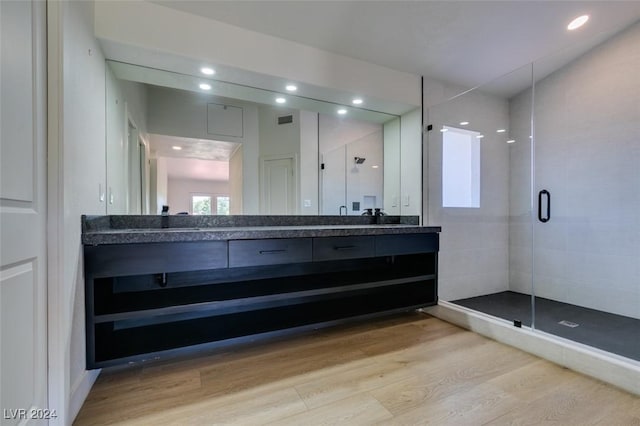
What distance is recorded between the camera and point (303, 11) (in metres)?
1.83

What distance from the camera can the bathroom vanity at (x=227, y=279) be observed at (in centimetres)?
139

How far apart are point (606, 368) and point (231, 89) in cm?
295

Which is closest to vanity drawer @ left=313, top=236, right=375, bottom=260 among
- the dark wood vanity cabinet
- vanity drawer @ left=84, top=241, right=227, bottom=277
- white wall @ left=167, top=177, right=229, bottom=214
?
the dark wood vanity cabinet

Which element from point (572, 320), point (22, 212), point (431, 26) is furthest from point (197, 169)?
point (572, 320)

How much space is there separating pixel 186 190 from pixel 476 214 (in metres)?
2.89

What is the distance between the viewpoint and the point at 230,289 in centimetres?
182

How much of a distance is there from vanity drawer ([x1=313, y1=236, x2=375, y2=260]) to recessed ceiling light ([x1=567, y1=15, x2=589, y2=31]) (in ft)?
7.54

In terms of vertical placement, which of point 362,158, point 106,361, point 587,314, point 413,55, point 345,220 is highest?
point 413,55

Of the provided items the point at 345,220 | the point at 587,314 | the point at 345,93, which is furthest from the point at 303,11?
the point at 587,314

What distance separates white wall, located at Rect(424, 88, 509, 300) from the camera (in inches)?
109

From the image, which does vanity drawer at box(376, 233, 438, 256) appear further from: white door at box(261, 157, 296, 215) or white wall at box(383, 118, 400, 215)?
white door at box(261, 157, 296, 215)

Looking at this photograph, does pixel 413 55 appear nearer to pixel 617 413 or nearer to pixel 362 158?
pixel 362 158

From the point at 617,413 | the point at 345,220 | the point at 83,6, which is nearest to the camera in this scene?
the point at 617,413

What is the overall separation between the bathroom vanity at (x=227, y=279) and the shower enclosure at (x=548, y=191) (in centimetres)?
81
